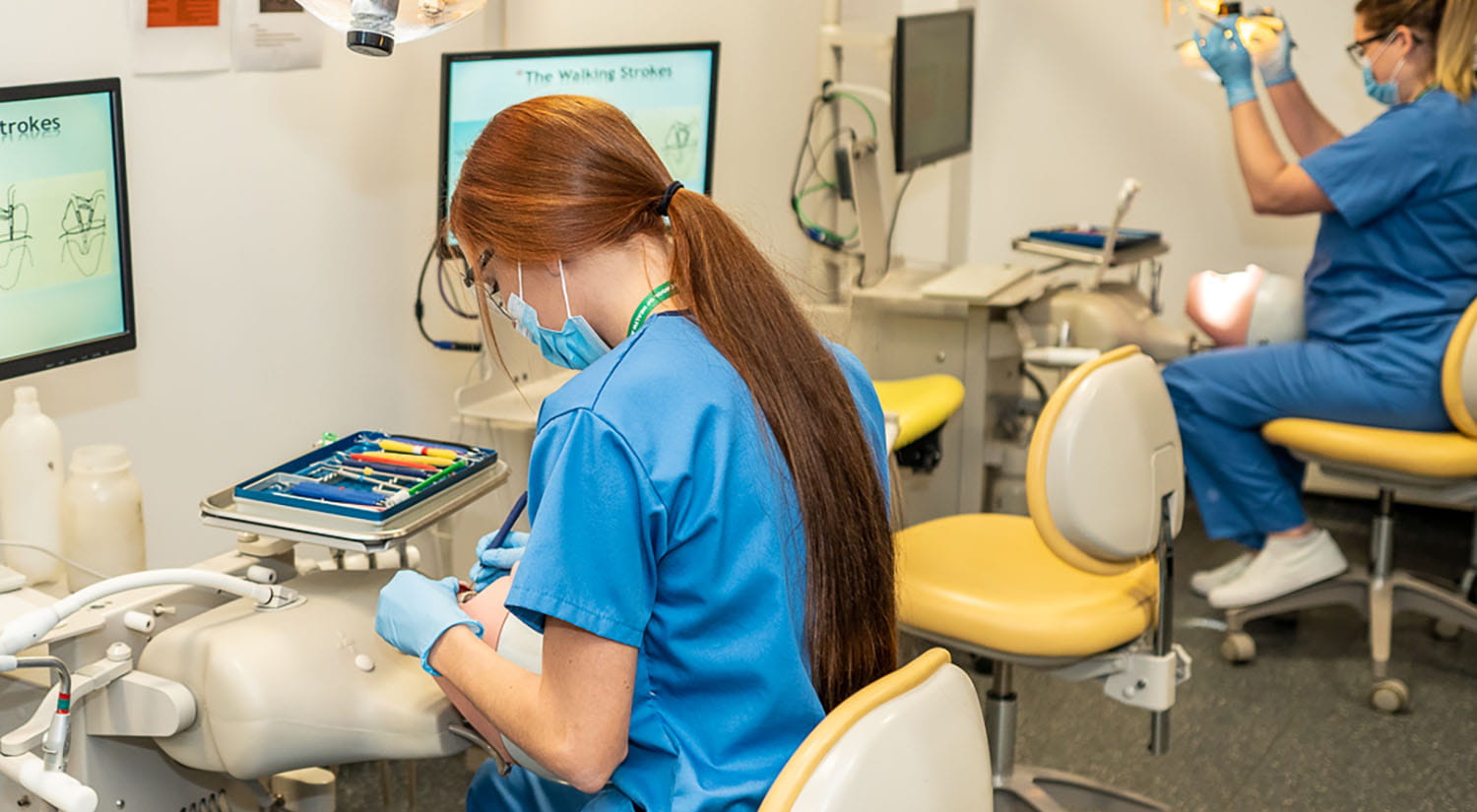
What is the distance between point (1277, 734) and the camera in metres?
2.44

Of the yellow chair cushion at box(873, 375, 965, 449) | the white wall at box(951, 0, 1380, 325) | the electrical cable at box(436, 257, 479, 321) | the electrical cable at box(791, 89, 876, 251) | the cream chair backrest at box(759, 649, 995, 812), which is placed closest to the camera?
the cream chair backrest at box(759, 649, 995, 812)

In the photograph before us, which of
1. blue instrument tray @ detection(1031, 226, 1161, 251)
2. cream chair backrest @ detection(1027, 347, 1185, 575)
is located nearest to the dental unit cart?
cream chair backrest @ detection(1027, 347, 1185, 575)

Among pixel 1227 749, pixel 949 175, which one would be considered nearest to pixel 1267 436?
pixel 1227 749

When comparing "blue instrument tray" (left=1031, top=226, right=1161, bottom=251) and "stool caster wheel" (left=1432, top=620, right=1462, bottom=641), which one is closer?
"stool caster wheel" (left=1432, top=620, right=1462, bottom=641)

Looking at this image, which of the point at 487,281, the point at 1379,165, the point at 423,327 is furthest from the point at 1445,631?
the point at 487,281

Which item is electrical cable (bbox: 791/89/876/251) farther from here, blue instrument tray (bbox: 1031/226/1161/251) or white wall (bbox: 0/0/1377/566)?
blue instrument tray (bbox: 1031/226/1161/251)

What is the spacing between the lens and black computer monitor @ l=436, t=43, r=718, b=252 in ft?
6.40

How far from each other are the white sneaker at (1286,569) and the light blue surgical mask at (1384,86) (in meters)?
0.87

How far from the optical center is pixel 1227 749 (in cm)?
238

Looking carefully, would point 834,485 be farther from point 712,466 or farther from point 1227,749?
point 1227,749

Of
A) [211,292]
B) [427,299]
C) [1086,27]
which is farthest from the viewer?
[1086,27]

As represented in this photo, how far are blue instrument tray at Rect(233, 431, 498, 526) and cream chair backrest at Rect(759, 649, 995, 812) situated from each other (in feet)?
1.89

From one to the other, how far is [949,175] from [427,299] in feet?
6.53

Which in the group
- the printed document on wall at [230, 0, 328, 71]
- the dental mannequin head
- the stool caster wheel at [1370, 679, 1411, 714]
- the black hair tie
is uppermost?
the printed document on wall at [230, 0, 328, 71]
